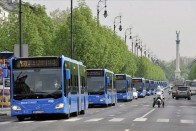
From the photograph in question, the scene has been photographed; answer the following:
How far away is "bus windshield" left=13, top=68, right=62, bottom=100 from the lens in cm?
2925

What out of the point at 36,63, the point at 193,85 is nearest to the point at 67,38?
the point at 36,63

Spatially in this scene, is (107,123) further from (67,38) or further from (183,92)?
(183,92)

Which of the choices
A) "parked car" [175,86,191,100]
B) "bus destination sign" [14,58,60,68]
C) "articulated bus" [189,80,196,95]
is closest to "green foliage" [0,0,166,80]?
"parked car" [175,86,191,100]

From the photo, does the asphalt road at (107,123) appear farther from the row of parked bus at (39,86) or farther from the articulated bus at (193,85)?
the articulated bus at (193,85)

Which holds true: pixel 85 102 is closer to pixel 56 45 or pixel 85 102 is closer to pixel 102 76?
pixel 102 76

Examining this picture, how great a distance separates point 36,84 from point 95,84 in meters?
20.9

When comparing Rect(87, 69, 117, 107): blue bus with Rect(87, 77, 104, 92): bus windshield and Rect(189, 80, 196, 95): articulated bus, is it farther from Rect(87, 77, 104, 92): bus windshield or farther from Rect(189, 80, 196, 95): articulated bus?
Rect(189, 80, 196, 95): articulated bus

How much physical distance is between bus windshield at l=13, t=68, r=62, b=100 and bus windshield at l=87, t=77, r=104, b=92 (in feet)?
65.4

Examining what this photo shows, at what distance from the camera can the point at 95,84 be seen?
50031mm

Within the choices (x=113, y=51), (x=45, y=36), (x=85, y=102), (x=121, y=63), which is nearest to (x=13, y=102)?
(x=85, y=102)

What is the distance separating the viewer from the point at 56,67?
1166 inches

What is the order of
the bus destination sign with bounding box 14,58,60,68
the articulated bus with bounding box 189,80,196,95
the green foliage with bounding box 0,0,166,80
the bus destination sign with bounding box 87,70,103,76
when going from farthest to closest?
1. the articulated bus with bounding box 189,80,196,95
2. the green foliage with bounding box 0,0,166,80
3. the bus destination sign with bounding box 87,70,103,76
4. the bus destination sign with bounding box 14,58,60,68

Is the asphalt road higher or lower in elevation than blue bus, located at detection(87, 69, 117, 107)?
lower

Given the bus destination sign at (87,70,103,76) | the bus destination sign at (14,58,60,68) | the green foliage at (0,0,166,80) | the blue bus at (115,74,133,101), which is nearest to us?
the bus destination sign at (14,58,60,68)
